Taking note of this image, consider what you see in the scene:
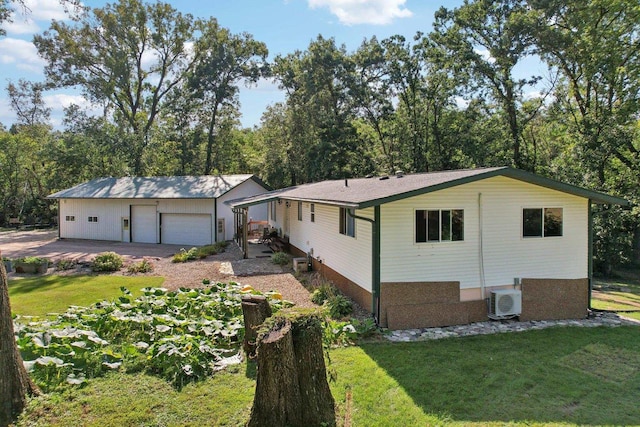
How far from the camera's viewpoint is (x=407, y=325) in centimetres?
898

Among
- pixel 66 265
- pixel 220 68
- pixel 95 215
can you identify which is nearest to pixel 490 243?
pixel 66 265

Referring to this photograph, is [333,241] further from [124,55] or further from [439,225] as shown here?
[124,55]

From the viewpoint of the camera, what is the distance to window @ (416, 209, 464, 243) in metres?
9.38

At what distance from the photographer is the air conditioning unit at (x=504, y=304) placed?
9.53 metres

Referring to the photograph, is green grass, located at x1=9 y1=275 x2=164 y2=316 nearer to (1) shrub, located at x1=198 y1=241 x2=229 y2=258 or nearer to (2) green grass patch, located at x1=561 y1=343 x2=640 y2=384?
(1) shrub, located at x1=198 y1=241 x2=229 y2=258

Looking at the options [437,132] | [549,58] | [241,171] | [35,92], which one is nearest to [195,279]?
[437,132]

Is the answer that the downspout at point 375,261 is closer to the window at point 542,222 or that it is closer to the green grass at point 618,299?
the window at point 542,222

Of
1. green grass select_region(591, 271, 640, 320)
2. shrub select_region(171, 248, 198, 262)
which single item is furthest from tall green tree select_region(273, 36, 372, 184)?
green grass select_region(591, 271, 640, 320)

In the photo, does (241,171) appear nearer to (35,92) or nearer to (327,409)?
(35,92)

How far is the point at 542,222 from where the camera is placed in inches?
407

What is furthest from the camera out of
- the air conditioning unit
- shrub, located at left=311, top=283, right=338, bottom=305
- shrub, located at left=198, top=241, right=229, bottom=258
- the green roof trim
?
shrub, located at left=198, top=241, right=229, bottom=258

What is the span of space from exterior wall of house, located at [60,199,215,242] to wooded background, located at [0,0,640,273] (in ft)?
28.3

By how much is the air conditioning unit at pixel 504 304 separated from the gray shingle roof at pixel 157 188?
1647 cm

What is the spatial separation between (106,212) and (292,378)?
954 inches
